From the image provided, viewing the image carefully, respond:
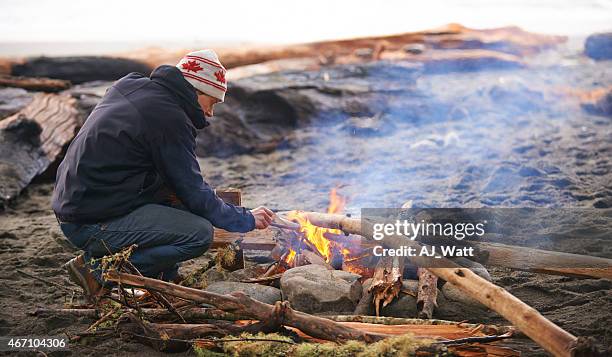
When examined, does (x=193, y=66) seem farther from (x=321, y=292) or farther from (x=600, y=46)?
(x=600, y=46)

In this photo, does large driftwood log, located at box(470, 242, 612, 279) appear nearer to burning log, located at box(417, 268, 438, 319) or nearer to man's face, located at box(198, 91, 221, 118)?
burning log, located at box(417, 268, 438, 319)

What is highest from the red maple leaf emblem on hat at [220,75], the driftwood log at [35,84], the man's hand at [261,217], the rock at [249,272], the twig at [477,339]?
the red maple leaf emblem on hat at [220,75]

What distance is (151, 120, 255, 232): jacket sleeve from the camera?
14.1 ft

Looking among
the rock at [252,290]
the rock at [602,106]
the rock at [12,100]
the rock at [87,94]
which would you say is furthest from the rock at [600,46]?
the rock at [252,290]

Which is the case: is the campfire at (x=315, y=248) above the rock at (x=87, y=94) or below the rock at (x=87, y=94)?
below

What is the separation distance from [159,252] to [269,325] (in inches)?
43.6

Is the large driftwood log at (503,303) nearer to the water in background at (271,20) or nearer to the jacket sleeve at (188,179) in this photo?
the jacket sleeve at (188,179)

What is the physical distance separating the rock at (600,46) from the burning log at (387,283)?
1313 cm

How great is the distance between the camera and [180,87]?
14.6ft

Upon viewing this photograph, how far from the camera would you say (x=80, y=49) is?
15.4 meters

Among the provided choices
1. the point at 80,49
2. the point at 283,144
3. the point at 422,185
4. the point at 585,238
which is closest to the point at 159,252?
the point at 585,238

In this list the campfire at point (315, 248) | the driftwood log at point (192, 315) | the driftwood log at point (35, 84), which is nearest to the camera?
the driftwood log at point (192, 315)

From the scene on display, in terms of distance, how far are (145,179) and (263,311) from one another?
131 centimetres

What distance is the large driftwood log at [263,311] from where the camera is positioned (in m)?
3.81
